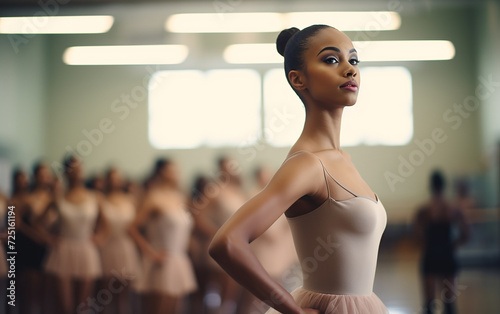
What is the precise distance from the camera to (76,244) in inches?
201

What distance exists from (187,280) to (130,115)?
12.0 ft

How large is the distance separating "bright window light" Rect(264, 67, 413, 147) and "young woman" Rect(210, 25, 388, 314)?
18.2ft

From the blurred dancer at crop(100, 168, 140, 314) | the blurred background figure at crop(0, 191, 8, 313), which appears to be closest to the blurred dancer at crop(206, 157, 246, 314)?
the blurred dancer at crop(100, 168, 140, 314)

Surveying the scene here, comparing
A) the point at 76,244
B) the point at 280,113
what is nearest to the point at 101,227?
the point at 76,244

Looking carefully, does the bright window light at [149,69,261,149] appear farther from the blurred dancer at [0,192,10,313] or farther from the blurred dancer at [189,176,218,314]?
the blurred dancer at [0,192,10,313]

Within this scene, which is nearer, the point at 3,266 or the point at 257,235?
the point at 257,235

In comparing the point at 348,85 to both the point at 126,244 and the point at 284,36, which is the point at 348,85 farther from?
the point at 126,244

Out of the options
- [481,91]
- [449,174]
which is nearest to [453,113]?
[481,91]

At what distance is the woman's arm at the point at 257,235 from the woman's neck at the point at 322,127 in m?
0.19

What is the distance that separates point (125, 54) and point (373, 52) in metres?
3.76

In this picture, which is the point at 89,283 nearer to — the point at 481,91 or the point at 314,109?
the point at 314,109

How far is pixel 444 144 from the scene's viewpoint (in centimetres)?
784

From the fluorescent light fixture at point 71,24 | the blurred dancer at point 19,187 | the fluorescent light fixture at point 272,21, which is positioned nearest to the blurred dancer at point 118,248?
the blurred dancer at point 19,187

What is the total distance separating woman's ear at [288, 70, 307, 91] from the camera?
1.22 m
